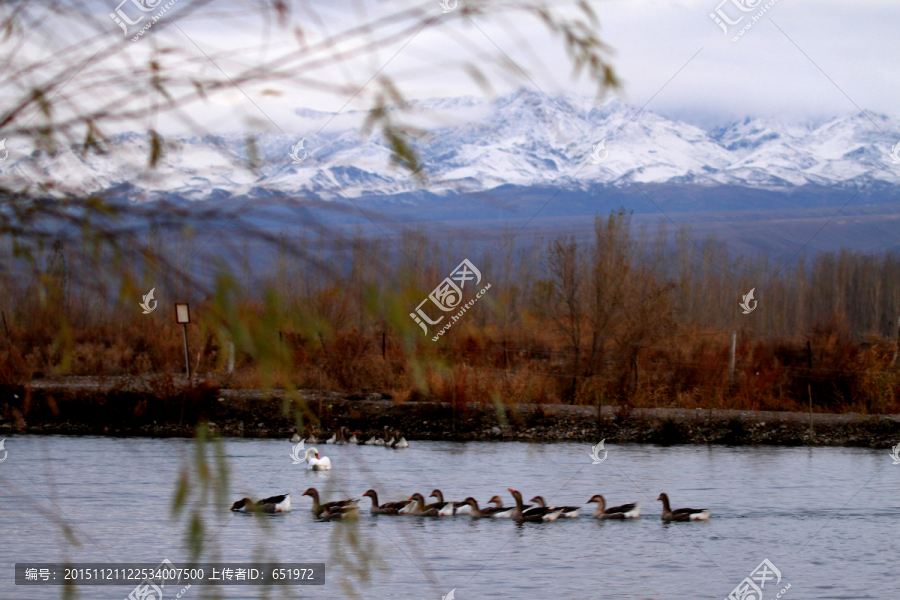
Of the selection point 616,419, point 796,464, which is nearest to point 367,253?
point 796,464

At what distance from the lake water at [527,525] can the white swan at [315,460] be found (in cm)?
30

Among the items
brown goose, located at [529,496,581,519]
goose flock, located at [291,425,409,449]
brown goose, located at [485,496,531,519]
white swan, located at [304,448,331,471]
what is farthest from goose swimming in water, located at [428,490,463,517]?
goose flock, located at [291,425,409,449]

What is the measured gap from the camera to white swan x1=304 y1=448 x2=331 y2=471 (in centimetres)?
1853

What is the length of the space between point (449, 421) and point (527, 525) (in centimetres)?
1117

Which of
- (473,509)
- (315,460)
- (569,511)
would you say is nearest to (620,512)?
(569,511)

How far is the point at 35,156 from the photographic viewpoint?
193cm

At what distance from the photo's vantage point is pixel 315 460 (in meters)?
19.0

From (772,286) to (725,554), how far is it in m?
59.6

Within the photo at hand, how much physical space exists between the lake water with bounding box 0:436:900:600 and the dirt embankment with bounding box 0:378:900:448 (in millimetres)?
2327

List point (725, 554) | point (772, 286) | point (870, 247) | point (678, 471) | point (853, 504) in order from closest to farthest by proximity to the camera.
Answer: point (725, 554)
point (853, 504)
point (678, 471)
point (772, 286)
point (870, 247)

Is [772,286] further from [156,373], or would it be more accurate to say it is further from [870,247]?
[870,247]

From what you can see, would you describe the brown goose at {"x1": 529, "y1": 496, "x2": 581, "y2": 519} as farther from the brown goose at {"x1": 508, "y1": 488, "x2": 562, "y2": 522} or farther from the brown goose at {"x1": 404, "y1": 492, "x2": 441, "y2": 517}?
the brown goose at {"x1": 404, "y1": 492, "x2": 441, "y2": 517}

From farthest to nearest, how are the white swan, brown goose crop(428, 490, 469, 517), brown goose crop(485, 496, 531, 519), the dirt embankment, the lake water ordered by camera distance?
the dirt embankment
the white swan
brown goose crop(485, 496, 531, 519)
brown goose crop(428, 490, 469, 517)
the lake water

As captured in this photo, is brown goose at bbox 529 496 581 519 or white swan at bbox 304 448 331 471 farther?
white swan at bbox 304 448 331 471
